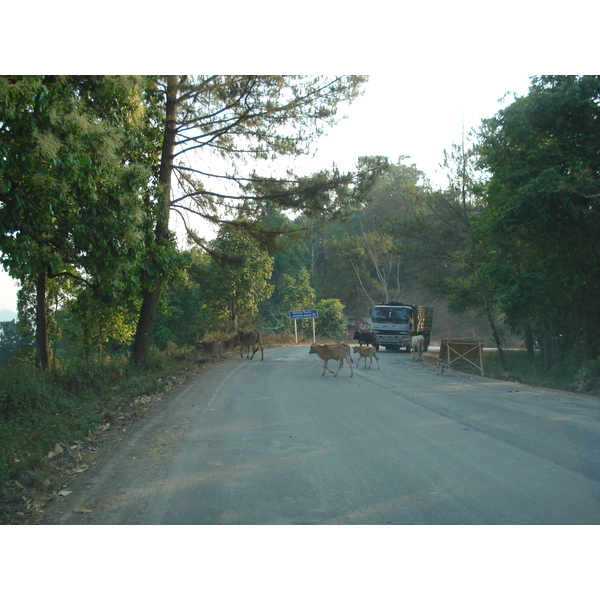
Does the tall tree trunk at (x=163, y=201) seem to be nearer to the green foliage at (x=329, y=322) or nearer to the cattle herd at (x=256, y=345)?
the cattle herd at (x=256, y=345)

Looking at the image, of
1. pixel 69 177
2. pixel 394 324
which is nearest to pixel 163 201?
pixel 69 177

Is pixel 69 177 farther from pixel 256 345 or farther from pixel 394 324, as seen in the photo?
pixel 394 324

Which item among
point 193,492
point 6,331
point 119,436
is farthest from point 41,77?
point 6,331

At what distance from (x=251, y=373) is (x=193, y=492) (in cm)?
1199

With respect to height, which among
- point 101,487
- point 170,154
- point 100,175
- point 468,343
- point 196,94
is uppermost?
point 196,94

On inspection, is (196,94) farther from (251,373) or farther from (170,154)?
(251,373)

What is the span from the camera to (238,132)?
57.9 ft

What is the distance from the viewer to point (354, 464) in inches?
260

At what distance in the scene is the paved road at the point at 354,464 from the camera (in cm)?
508

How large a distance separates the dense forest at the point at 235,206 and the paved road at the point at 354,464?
406cm

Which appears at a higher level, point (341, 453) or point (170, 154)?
point (170, 154)

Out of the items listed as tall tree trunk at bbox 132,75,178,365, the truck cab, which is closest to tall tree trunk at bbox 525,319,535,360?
the truck cab

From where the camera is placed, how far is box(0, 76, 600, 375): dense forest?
818cm

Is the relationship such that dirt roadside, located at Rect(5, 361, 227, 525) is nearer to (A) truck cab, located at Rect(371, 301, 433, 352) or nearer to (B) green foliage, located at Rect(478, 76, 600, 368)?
(B) green foliage, located at Rect(478, 76, 600, 368)
